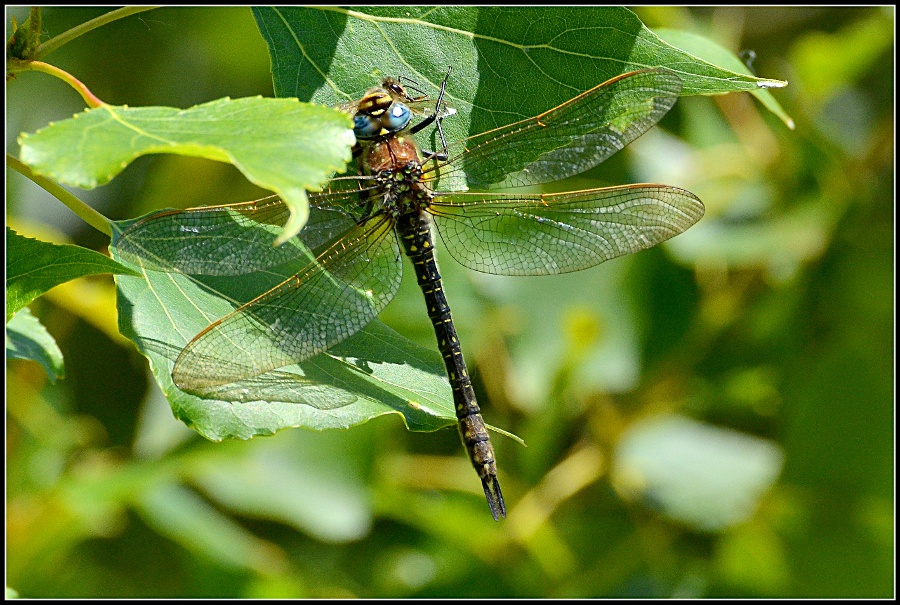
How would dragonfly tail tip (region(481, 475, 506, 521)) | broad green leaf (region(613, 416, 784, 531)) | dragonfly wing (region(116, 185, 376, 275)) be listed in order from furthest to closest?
broad green leaf (region(613, 416, 784, 531)) → dragonfly tail tip (region(481, 475, 506, 521)) → dragonfly wing (region(116, 185, 376, 275))

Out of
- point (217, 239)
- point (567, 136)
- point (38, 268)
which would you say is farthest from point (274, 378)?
point (567, 136)

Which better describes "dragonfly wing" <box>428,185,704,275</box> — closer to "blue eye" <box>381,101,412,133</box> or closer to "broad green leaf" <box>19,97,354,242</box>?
"blue eye" <box>381,101,412,133</box>

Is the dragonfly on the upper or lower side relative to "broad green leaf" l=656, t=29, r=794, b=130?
lower

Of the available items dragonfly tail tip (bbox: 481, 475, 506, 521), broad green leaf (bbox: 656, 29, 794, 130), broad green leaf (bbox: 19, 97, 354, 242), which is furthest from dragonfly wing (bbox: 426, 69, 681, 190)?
dragonfly tail tip (bbox: 481, 475, 506, 521)

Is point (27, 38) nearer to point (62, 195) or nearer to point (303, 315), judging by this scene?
point (62, 195)

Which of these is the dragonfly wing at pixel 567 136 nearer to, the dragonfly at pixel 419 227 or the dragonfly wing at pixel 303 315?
the dragonfly at pixel 419 227

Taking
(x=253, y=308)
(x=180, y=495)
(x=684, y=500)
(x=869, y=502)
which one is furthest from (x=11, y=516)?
(x=869, y=502)

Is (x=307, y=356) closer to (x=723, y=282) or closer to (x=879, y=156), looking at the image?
(x=723, y=282)
